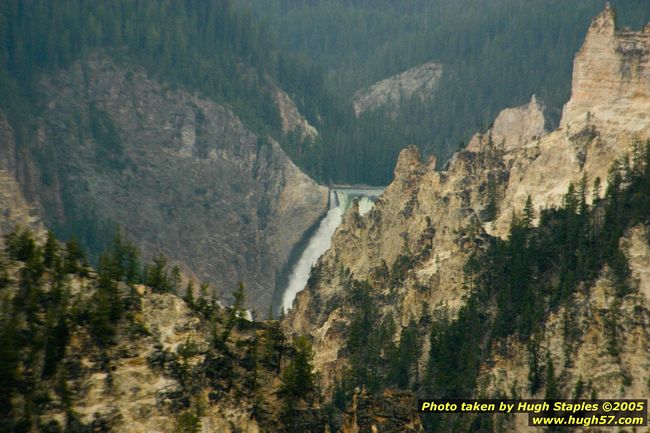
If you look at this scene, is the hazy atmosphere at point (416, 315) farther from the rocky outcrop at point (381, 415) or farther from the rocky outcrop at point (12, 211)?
the rocky outcrop at point (12, 211)

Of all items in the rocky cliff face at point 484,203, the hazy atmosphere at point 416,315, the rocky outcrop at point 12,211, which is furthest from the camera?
the rocky outcrop at point 12,211

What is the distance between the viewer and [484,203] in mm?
154000

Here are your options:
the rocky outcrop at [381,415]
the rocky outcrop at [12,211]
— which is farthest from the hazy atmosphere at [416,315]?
the rocky outcrop at [12,211]

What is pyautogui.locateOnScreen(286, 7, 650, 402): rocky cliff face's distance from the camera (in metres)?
140

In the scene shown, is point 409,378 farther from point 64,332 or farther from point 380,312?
point 64,332

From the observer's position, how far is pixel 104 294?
295ft

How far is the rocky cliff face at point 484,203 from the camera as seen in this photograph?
139750 millimetres

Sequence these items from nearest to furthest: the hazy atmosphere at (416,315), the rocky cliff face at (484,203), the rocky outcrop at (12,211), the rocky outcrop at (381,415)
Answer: the hazy atmosphere at (416,315), the rocky outcrop at (381,415), the rocky cliff face at (484,203), the rocky outcrop at (12,211)

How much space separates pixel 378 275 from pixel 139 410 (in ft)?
236

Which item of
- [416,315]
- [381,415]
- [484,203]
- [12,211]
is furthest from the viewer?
[12,211]

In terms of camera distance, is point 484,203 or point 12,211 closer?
point 484,203

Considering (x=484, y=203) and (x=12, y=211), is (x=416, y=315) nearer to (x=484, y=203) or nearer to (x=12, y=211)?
(x=484, y=203)

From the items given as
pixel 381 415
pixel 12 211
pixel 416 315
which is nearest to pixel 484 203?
pixel 416 315

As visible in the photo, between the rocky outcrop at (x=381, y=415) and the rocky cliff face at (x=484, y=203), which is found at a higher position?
the rocky cliff face at (x=484, y=203)
